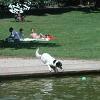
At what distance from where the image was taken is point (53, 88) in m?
15.8

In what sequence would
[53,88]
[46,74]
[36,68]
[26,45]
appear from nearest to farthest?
[53,88] → [46,74] → [36,68] → [26,45]

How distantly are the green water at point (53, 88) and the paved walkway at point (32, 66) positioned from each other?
0.56 metres

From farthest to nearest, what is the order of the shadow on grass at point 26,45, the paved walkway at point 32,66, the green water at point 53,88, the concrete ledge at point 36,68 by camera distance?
1. the shadow on grass at point 26,45
2. the paved walkway at point 32,66
3. the concrete ledge at point 36,68
4. the green water at point 53,88

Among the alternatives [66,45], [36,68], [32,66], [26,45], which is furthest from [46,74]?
[26,45]

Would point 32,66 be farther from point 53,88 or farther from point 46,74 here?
point 53,88

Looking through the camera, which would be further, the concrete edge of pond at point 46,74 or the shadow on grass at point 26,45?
the shadow on grass at point 26,45

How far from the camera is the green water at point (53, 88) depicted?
14.4 metres

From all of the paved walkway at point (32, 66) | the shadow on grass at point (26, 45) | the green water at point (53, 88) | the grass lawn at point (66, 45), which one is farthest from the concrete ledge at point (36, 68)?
the shadow on grass at point (26, 45)

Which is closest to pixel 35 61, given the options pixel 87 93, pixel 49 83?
pixel 49 83

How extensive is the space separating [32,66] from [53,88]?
3567mm

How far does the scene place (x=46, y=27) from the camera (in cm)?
3812

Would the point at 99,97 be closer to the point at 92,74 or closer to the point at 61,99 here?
the point at 61,99

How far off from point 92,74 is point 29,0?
8.10 m

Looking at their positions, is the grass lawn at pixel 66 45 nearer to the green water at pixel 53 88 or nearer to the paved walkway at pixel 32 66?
the paved walkway at pixel 32 66
